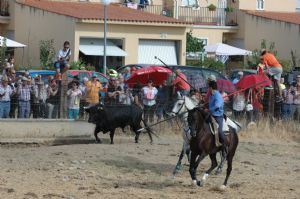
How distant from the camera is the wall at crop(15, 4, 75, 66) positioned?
42.0 metres

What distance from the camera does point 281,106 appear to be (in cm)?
2689

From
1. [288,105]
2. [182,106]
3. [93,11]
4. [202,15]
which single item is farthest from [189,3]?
[182,106]

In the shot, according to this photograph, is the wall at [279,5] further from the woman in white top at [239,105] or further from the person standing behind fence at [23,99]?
the person standing behind fence at [23,99]

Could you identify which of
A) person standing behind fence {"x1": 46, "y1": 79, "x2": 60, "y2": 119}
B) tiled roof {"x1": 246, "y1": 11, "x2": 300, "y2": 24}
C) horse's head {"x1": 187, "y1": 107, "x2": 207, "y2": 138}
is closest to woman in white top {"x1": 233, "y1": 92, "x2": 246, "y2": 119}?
person standing behind fence {"x1": 46, "y1": 79, "x2": 60, "y2": 119}

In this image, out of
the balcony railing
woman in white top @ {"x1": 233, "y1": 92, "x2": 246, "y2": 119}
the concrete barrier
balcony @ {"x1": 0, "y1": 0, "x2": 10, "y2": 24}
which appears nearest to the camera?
the concrete barrier

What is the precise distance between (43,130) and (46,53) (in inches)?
702

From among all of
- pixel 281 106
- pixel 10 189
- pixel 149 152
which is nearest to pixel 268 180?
pixel 149 152

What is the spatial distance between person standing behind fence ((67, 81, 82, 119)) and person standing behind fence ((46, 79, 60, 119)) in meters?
0.35

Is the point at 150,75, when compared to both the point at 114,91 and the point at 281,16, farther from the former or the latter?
the point at 281,16

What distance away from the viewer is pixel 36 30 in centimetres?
4412

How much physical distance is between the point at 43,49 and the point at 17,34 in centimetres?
519

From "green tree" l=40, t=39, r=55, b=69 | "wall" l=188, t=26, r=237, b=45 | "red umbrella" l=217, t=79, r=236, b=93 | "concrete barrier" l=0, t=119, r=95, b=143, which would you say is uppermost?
"wall" l=188, t=26, r=237, b=45

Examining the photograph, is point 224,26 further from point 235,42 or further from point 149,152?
point 149,152

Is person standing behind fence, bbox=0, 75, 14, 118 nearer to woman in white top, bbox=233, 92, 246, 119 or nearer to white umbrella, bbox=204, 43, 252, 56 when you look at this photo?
woman in white top, bbox=233, 92, 246, 119
